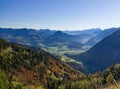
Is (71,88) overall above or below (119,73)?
below

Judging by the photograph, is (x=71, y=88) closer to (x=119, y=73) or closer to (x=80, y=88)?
(x=80, y=88)

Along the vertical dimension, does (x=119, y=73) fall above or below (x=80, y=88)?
above

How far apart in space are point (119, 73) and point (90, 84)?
24.2 meters

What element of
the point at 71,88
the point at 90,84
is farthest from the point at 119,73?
the point at 71,88

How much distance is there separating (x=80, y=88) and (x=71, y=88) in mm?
10156

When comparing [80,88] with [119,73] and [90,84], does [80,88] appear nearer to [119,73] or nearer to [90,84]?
[90,84]

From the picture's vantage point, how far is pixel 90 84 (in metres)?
196

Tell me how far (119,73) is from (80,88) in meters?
32.7

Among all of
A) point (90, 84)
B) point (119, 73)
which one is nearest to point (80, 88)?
point (90, 84)

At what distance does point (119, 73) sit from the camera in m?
194

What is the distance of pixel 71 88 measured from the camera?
199m
